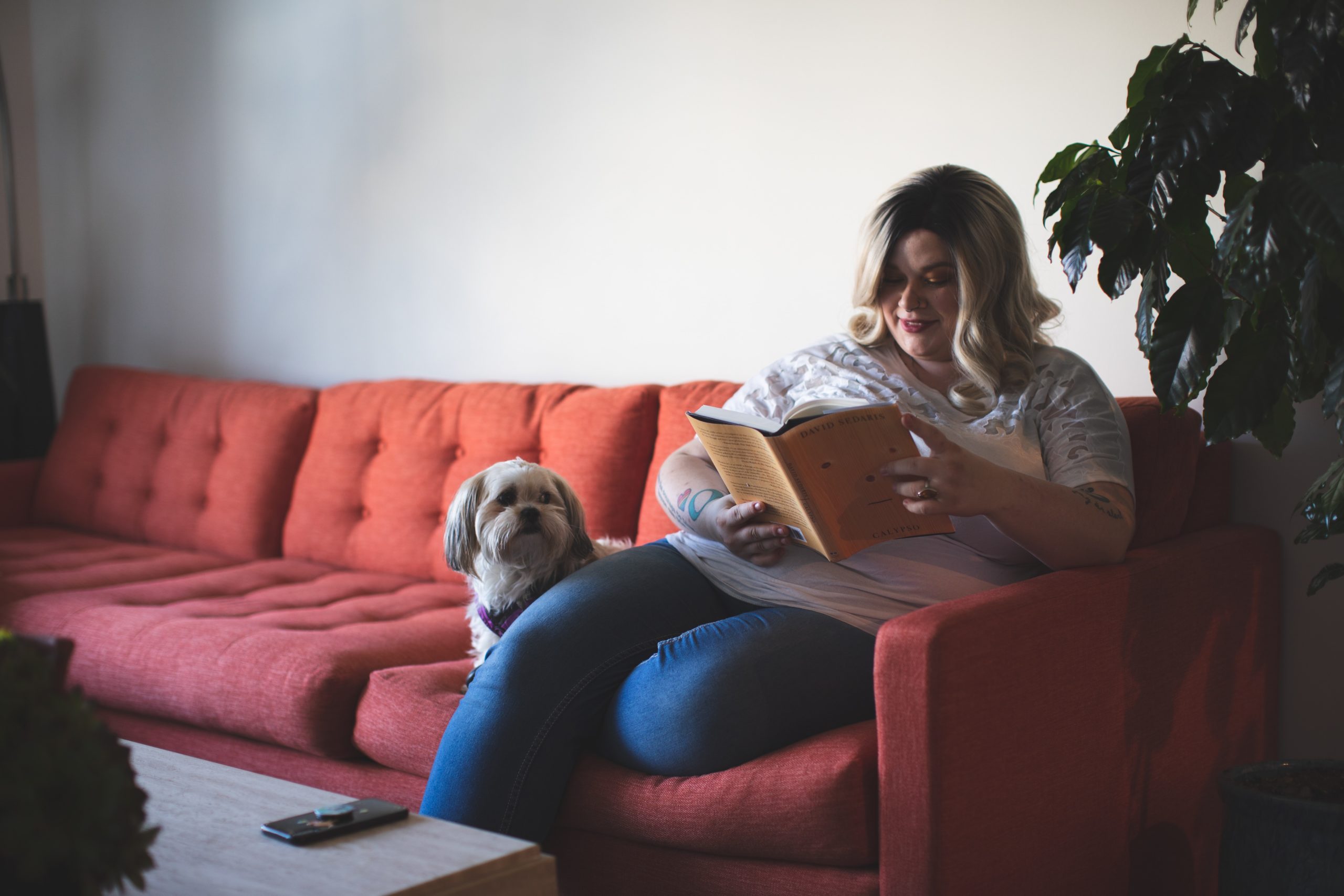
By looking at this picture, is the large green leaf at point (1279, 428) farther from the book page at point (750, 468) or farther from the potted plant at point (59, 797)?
the potted plant at point (59, 797)

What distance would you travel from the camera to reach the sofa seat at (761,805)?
1.31m

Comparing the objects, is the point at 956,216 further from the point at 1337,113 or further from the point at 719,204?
the point at 719,204

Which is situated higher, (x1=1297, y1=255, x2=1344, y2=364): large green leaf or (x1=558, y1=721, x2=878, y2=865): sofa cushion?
(x1=1297, y1=255, x2=1344, y2=364): large green leaf

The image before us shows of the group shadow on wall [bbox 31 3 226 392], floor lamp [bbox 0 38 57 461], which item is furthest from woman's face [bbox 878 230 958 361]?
floor lamp [bbox 0 38 57 461]

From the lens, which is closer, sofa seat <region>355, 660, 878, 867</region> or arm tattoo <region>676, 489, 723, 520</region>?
sofa seat <region>355, 660, 878, 867</region>

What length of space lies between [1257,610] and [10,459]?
3.73 metres

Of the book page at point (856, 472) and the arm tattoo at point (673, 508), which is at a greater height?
the book page at point (856, 472)

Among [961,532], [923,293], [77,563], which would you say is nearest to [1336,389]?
[961,532]

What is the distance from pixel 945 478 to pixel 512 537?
77cm

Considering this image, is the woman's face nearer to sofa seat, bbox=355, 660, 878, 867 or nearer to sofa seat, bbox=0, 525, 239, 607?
sofa seat, bbox=355, 660, 878, 867

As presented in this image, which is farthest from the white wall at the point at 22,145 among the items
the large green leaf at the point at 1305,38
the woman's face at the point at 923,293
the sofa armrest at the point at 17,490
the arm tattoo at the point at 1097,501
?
the large green leaf at the point at 1305,38

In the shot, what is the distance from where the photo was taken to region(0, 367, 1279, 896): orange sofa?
1313 mm

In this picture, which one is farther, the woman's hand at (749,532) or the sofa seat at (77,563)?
the sofa seat at (77,563)

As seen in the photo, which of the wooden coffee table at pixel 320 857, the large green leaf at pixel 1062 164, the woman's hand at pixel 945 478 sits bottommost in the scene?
the wooden coffee table at pixel 320 857
